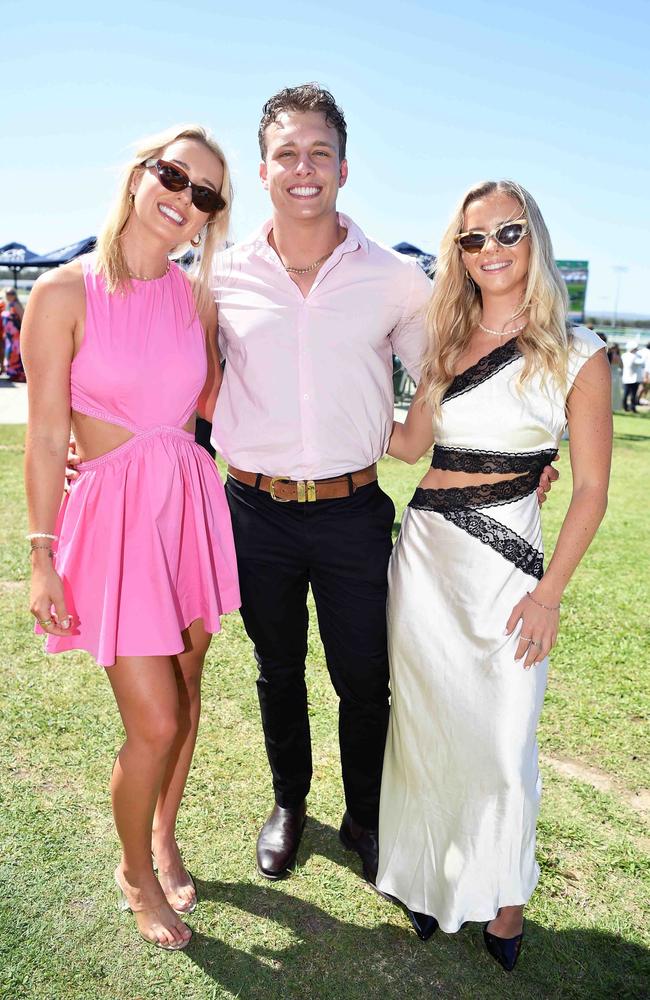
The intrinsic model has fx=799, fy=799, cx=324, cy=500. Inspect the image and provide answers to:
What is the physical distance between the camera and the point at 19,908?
2.50m

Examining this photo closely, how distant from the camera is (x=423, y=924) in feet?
8.16

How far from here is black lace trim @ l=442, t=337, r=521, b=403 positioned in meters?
2.34

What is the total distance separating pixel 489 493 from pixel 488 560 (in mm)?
197

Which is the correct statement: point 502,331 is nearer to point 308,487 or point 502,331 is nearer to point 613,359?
point 308,487

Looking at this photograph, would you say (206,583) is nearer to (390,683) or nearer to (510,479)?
(390,683)

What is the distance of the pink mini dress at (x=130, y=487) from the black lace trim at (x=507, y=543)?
0.86 meters

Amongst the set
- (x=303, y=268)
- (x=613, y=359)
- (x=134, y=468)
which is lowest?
(x=134, y=468)

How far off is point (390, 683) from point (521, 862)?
68 cm

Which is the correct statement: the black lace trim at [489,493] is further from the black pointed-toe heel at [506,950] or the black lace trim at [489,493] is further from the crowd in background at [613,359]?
the crowd in background at [613,359]

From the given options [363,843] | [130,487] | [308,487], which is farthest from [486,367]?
[363,843]

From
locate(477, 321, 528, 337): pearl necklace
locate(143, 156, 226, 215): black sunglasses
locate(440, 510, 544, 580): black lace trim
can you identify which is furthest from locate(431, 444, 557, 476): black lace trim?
locate(143, 156, 226, 215): black sunglasses

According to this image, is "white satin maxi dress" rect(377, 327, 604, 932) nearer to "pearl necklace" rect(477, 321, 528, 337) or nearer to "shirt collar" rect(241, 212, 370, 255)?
"pearl necklace" rect(477, 321, 528, 337)

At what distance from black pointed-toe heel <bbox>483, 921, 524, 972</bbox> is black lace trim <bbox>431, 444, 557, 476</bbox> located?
4.57ft

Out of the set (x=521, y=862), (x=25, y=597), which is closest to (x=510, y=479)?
(x=521, y=862)
